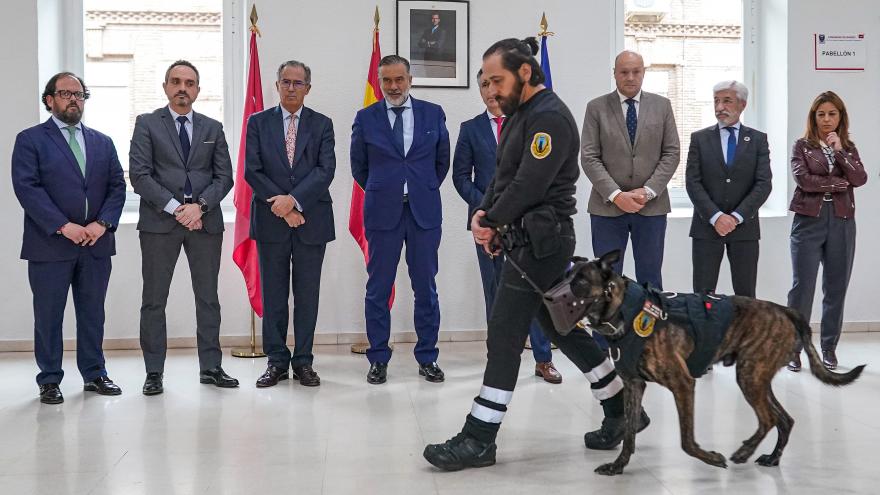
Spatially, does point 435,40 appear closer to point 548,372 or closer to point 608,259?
point 548,372

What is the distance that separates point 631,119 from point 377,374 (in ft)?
6.74

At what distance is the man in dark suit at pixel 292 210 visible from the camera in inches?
185

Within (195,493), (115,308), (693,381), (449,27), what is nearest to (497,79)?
(693,381)

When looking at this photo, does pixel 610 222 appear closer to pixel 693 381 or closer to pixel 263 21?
pixel 693 381

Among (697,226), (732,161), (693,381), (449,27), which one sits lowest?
(693,381)

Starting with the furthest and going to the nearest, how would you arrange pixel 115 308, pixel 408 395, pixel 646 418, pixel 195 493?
pixel 115 308
pixel 408 395
pixel 646 418
pixel 195 493

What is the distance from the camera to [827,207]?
201 inches

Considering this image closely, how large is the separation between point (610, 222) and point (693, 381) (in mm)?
1974

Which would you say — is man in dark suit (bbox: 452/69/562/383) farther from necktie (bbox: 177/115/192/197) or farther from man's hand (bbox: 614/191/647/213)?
necktie (bbox: 177/115/192/197)

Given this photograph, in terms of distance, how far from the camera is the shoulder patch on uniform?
3.00 meters

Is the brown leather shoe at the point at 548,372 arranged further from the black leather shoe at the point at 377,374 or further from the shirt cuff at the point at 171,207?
the shirt cuff at the point at 171,207

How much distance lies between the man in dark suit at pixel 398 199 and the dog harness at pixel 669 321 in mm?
1926

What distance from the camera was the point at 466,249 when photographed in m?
6.22

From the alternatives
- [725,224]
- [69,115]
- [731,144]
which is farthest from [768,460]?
[69,115]
